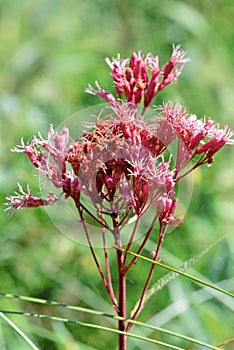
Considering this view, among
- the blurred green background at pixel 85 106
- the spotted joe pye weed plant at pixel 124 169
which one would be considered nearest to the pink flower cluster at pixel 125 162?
the spotted joe pye weed plant at pixel 124 169

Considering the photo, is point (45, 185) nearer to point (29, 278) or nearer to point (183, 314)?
point (183, 314)

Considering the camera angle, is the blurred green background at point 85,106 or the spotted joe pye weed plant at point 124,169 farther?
the blurred green background at point 85,106

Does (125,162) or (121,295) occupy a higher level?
(125,162)

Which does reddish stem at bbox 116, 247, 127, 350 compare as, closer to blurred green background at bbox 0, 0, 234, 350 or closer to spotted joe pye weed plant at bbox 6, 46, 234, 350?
spotted joe pye weed plant at bbox 6, 46, 234, 350

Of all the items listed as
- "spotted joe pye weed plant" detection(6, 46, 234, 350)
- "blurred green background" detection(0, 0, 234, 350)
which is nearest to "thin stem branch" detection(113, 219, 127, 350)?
"spotted joe pye weed plant" detection(6, 46, 234, 350)

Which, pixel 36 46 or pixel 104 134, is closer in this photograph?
pixel 104 134

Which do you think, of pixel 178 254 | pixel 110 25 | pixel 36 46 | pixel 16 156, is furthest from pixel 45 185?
pixel 110 25

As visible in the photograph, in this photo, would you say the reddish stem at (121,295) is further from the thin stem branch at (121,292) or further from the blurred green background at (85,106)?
the blurred green background at (85,106)

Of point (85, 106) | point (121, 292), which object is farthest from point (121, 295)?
point (85, 106)

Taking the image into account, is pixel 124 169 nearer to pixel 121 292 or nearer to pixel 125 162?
pixel 125 162
